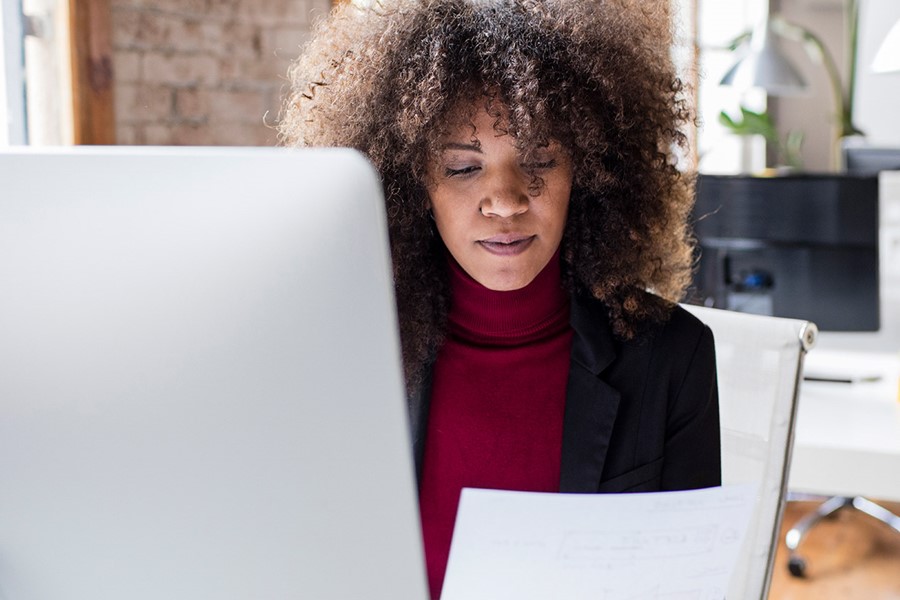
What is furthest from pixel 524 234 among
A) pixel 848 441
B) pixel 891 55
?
pixel 891 55

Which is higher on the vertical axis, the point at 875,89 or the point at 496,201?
the point at 875,89

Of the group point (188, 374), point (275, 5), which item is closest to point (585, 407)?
point (188, 374)

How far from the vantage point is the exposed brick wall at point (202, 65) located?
7.85 ft

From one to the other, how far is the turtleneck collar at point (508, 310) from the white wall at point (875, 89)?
19.2 ft

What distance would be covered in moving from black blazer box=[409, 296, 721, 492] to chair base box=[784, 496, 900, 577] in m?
1.95

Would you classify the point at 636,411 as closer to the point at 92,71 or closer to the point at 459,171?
the point at 459,171

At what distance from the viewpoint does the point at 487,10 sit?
3.56ft

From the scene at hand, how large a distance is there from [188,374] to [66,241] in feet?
0.25

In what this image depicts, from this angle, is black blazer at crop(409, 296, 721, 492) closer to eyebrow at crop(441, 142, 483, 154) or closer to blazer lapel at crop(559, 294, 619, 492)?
blazer lapel at crop(559, 294, 619, 492)

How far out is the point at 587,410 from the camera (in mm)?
1087

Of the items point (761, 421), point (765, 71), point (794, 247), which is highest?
point (765, 71)

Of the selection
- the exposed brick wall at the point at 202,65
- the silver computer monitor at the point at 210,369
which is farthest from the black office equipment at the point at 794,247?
the silver computer monitor at the point at 210,369

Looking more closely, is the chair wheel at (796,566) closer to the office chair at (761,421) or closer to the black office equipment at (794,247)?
the black office equipment at (794,247)

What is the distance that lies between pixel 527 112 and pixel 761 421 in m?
0.54
